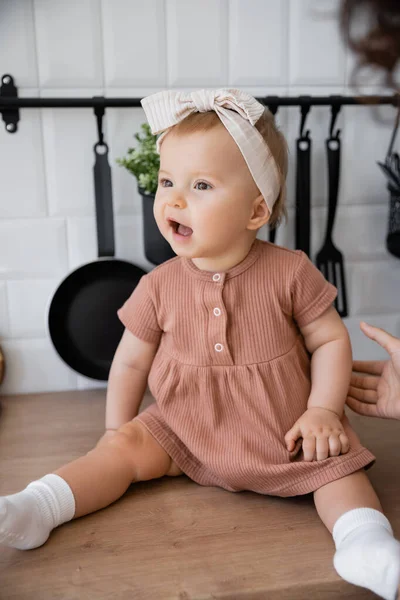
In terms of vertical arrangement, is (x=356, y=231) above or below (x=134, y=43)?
below

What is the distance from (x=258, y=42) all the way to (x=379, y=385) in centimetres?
64

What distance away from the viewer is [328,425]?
0.83 m

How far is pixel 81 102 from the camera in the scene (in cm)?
109

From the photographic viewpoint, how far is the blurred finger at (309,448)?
2.65ft

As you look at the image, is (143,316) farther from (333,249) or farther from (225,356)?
(333,249)

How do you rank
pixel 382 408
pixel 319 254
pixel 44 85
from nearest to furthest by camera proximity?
pixel 382 408 < pixel 44 85 < pixel 319 254

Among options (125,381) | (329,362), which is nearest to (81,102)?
(125,381)

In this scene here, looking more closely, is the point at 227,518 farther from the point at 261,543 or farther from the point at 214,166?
the point at 214,166

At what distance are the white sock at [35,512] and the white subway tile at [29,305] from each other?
0.45 meters

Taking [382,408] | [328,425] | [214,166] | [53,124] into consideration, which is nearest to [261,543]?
[328,425]

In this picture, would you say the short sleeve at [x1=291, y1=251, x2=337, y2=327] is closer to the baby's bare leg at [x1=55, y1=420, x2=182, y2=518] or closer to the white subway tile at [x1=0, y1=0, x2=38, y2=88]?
the baby's bare leg at [x1=55, y1=420, x2=182, y2=518]

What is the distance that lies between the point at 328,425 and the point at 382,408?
158 mm

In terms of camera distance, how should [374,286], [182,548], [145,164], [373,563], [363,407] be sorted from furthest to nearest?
[374,286] < [145,164] < [363,407] < [182,548] < [373,563]

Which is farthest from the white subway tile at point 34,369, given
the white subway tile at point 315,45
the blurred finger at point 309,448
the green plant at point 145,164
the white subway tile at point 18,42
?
the white subway tile at point 315,45
